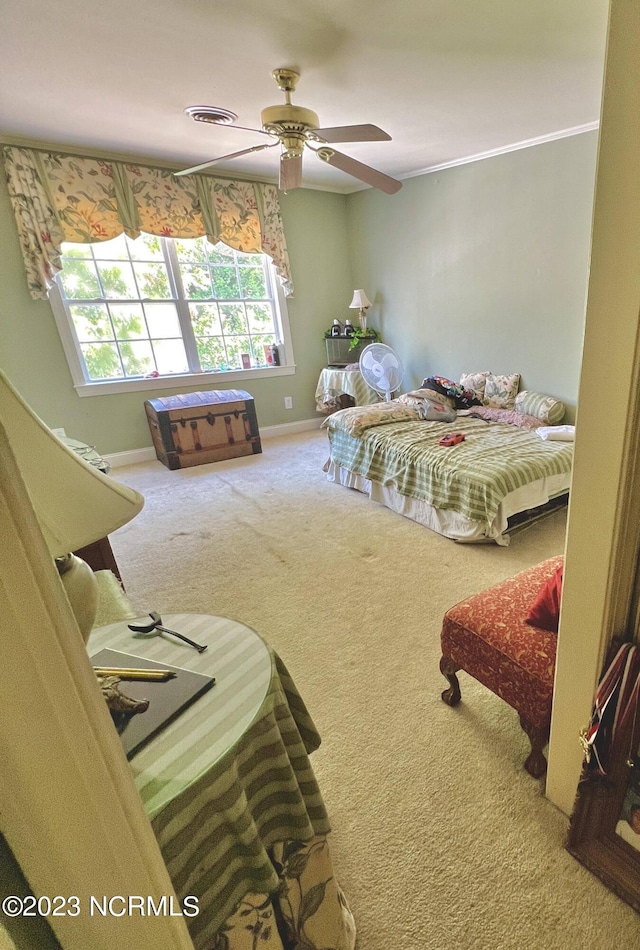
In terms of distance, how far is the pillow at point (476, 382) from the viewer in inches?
157

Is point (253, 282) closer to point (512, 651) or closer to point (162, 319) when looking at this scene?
point (162, 319)

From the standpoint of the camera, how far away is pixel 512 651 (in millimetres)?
1188

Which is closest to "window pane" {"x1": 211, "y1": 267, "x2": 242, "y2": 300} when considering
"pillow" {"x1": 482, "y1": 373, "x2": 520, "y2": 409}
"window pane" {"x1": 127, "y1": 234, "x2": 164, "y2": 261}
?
"window pane" {"x1": 127, "y1": 234, "x2": 164, "y2": 261}

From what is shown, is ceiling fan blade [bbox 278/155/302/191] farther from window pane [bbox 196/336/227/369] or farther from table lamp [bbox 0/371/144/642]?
table lamp [bbox 0/371/144/642]

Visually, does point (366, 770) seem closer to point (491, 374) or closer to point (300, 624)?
point (300, 624)

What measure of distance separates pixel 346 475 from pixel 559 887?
2613 millimetres

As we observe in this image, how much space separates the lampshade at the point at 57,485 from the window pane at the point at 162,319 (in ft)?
13.4

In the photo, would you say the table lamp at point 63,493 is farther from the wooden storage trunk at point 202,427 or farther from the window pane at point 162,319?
the window pane at point 162,319

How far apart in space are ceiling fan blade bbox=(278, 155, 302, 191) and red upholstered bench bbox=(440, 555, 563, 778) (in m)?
2.54

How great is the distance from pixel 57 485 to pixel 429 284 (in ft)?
14.9

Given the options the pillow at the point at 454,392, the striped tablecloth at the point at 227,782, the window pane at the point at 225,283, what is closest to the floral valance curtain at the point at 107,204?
the window pane at the point at 225,283

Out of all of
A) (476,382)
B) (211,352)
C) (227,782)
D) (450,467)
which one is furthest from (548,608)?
(211,352)

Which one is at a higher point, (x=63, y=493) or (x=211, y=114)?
(x=211, y=114)

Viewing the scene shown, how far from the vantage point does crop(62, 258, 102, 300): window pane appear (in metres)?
3.72
